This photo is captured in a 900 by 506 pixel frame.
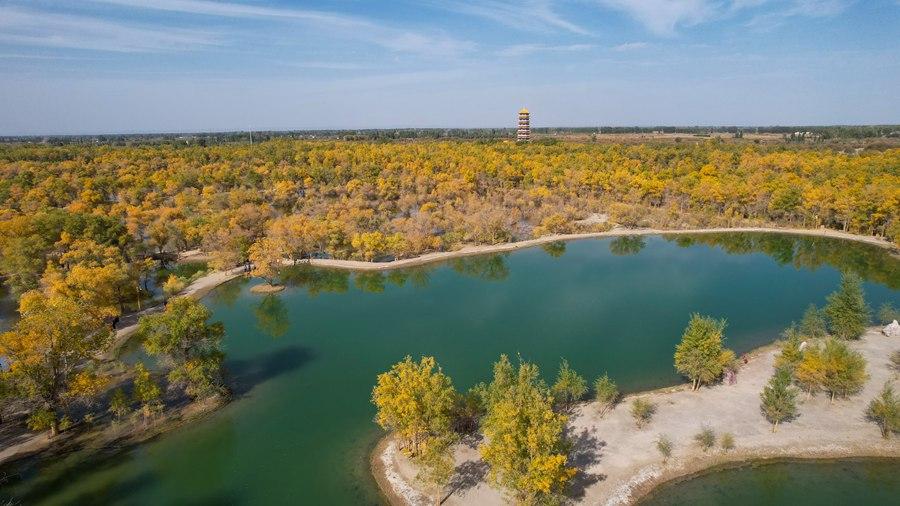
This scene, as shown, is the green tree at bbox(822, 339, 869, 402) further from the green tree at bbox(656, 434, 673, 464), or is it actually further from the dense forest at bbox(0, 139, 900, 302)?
the dense forest at bbox(0, 139, 900, 302)

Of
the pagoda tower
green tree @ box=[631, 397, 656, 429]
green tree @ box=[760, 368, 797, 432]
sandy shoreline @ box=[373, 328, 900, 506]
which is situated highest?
the pagoda tower

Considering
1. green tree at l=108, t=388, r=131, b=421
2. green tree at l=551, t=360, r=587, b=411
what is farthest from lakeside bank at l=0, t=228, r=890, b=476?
green tree at l=551, t=360, r=587, b=411

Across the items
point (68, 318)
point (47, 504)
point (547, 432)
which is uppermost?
point (68, 318)

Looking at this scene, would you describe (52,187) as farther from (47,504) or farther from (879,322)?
(879,322)

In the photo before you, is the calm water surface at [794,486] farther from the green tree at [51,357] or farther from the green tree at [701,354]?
the green tree at [51,357]

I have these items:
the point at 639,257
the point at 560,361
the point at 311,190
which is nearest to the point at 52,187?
the point at 311,190

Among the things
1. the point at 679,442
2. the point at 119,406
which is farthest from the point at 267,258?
the point at 679,442
